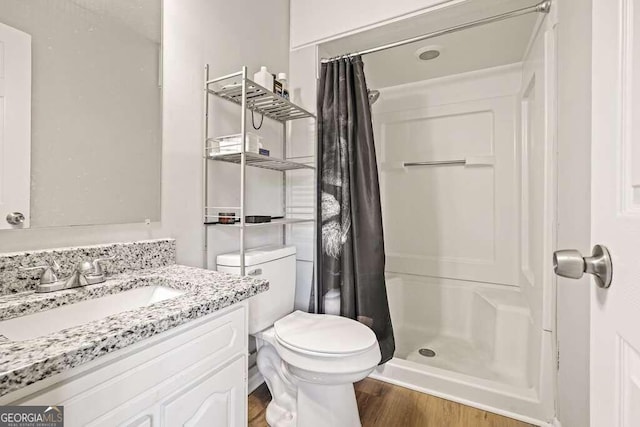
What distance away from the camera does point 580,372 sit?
1.03 metres

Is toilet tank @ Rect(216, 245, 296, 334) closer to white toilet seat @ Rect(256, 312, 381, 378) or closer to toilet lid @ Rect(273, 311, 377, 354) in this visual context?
toilet lid @ Rect(273, 311, 377, 354)

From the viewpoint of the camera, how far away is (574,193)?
107cm

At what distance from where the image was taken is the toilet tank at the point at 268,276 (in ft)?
4.29

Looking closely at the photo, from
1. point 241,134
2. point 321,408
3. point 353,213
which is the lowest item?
point 321,408

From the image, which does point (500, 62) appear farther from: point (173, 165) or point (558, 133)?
point (173, 165)

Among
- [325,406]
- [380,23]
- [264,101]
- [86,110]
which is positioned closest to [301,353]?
[325,406]

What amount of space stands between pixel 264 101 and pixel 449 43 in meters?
1.23

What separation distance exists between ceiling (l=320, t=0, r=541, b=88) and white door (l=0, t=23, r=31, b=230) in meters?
1.48

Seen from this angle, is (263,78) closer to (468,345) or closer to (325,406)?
(325,406)

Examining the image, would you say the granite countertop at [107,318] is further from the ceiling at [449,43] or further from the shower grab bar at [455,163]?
the shower grab bar at [455,163]

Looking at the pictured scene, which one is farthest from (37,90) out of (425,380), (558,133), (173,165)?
(425,380)

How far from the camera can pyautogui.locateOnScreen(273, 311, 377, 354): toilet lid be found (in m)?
1.10

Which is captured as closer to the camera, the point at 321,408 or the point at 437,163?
the point at 321,408

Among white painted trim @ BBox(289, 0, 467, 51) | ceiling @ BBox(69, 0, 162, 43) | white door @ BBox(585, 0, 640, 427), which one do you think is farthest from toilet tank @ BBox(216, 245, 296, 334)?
white painted trim @ BBox(289, 0, 467, 51)
